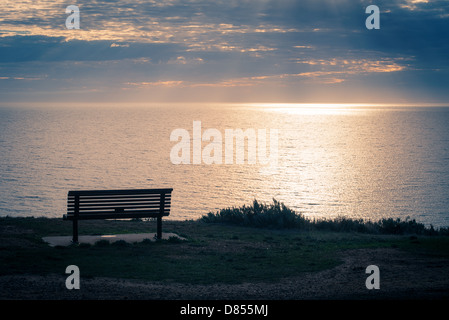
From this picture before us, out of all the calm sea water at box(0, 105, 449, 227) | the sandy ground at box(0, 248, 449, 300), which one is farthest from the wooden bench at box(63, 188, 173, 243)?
the calm sea water at box(0, 105, 449, 227)

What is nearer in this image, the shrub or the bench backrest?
the bench backrest

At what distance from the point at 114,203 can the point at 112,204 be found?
0.20 ft

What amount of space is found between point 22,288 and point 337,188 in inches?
1527

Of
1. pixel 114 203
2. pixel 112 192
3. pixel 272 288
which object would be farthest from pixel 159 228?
pixel 272 288

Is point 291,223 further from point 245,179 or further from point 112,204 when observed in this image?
point 245,179

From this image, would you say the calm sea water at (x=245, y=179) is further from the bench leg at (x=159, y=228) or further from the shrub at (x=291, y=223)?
the bench leg at (x=159, y=228)

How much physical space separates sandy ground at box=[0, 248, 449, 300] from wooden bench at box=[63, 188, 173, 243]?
3493mm

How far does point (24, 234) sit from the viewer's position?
13.9m

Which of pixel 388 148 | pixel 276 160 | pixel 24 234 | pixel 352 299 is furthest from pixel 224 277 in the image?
pixel 388 148

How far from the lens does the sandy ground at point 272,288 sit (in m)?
8.40

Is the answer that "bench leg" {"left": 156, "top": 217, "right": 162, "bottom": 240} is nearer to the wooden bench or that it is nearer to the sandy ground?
the wooden bench

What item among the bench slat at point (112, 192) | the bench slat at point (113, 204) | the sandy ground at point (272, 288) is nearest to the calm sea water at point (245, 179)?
the bench slat at point (113, 204)

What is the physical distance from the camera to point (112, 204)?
13.2 m

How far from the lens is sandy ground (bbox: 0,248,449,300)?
27.6 feet
